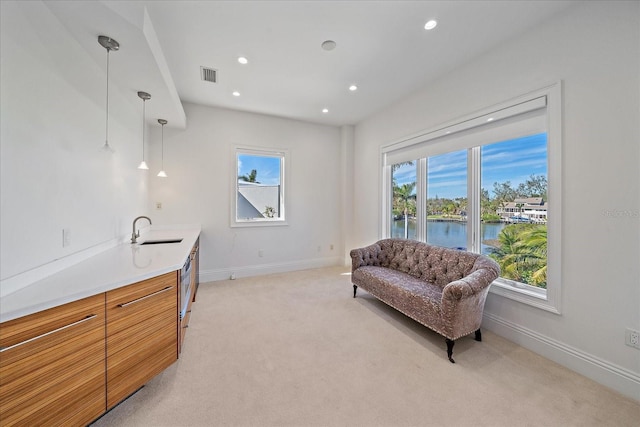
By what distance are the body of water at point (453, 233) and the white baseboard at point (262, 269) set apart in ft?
6.43

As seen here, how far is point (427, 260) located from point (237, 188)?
3281 mm

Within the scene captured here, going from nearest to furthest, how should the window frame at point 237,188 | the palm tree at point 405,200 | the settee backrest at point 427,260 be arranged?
1. the settee backrest at point 427,260
2. the palm tree at point 405,200
3. the window frame at point 237,188

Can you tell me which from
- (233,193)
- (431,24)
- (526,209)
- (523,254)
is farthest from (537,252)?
(233,193)

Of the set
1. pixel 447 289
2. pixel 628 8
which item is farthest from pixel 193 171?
pixel 628 8

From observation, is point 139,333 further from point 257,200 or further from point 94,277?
point 257,200

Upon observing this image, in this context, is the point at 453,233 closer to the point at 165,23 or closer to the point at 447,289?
the point at 447,289

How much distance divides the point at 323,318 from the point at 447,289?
4.64 ft

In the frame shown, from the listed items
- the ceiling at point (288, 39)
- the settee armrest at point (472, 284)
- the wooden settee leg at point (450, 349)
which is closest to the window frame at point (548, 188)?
the settee armrest at point (472, 284)

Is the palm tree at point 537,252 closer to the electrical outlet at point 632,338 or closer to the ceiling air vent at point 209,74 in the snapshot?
the electrical outlet at point 632,338

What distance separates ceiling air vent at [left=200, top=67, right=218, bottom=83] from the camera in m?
3.01

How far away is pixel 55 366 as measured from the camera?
3.78 feet

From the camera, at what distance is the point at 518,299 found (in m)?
2.37

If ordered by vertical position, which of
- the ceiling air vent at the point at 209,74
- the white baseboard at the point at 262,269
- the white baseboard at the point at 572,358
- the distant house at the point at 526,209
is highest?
the ceiling air vent at the point at 209,74

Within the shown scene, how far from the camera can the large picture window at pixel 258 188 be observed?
175 inches
